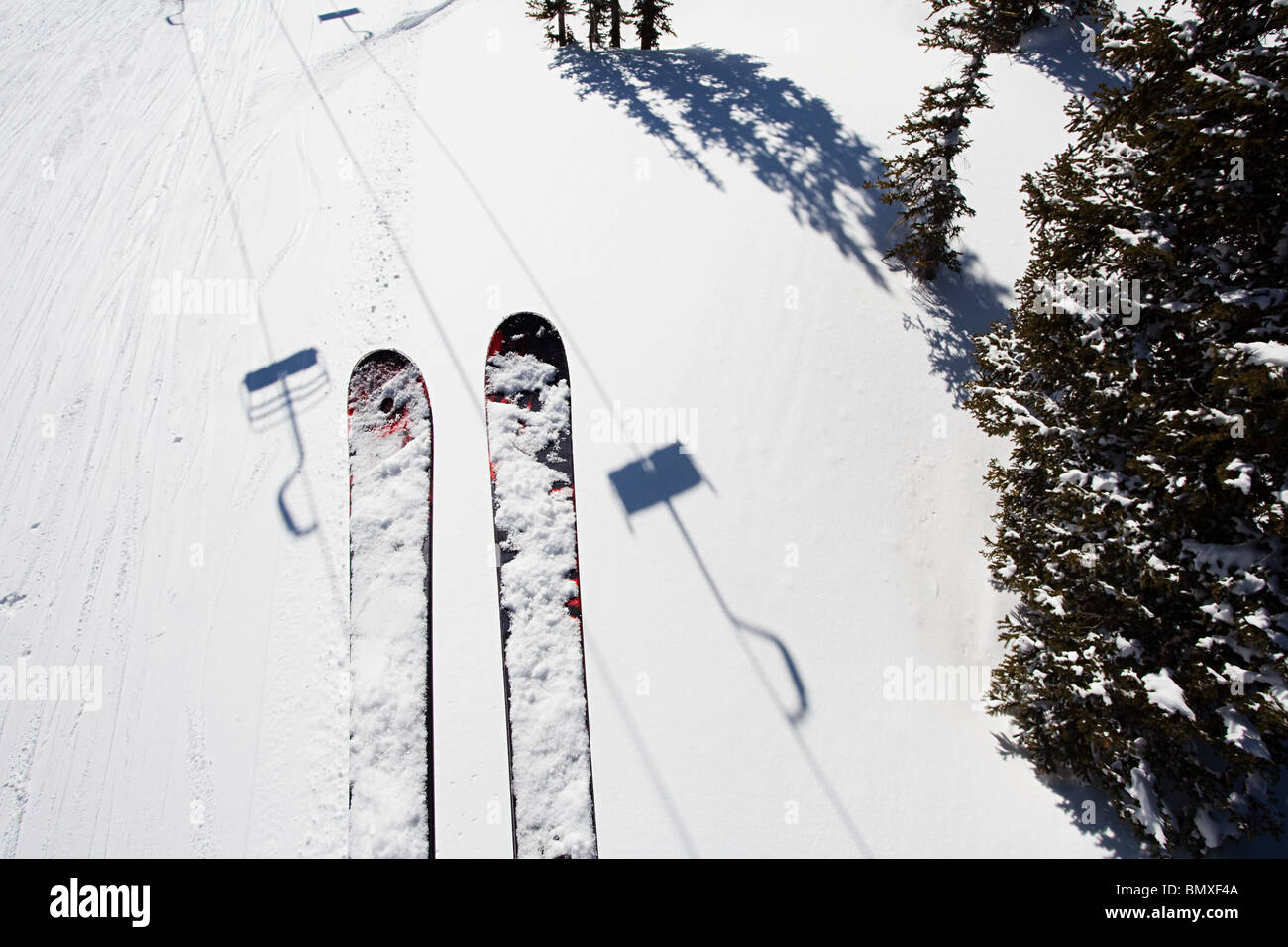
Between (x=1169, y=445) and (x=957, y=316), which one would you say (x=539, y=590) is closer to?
(x=1169, y=445)

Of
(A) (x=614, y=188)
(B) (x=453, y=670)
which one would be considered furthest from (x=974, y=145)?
(B) (x=453, y=670)

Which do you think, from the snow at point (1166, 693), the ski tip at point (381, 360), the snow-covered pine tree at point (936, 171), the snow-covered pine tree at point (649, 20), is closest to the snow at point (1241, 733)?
the snow at point (1166, 693)

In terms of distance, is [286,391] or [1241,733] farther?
[286,391]

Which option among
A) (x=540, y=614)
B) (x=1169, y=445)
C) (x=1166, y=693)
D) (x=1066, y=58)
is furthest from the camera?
(x=1066, y=58)

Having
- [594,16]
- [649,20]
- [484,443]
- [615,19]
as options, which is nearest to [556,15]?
[594,16]

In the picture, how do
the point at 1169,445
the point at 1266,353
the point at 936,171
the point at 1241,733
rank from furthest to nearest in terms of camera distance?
1. the point at 936,171
2. the point at 1169,445
3. the point at 1241,733
4. the point at 1266,353
